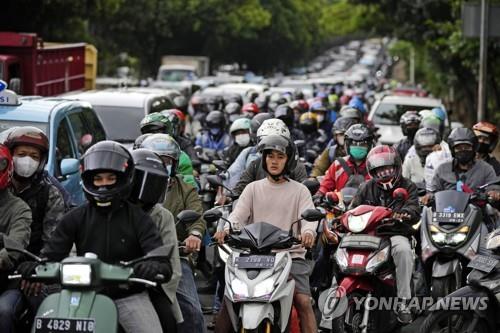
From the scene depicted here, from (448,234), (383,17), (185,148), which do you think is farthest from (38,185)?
(383,17)

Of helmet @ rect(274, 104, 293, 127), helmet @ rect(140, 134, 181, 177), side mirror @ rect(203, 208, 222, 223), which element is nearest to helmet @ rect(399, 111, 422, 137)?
helmet @ rect(274, 104, 293, 127)

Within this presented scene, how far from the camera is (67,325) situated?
632 cm

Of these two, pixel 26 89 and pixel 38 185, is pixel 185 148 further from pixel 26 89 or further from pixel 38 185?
pixel 38 185

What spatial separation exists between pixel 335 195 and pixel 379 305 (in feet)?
4.08

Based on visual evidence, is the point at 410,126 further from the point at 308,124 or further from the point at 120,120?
the point at 120,120

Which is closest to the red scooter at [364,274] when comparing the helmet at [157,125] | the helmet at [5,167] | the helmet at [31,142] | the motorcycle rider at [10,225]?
the helmet at [157,125]

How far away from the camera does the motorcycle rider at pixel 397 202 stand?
33.0 feet

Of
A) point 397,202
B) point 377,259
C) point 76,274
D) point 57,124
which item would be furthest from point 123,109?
point 76,274

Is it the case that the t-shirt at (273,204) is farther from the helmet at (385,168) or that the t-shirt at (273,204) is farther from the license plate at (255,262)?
the helmet at (385,168)

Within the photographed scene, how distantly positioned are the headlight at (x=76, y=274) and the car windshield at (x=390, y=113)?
1867 cm

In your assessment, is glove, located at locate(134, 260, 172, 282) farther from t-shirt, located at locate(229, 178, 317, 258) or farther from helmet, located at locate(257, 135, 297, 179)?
helmet, located at locate(257, 135, 297, 179)

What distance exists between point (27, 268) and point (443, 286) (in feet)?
14.6

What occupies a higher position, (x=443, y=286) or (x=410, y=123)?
(x=410, y=123)

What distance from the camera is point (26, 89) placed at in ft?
65.1
